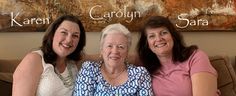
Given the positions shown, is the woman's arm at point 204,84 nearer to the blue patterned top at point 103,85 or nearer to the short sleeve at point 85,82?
the blue patterned top at point 103,85

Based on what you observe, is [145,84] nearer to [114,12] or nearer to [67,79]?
[67,79]

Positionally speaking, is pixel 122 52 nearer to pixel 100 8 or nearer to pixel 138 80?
pixel 138 80

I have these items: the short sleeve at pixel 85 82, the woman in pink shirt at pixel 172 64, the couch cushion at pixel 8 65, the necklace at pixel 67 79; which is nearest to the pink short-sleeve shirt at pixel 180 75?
the woman in pink shirt at pixel 172 64

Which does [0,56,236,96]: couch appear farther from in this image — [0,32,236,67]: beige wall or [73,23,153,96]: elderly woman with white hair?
[73,23,153,96]: elderly woman with white hair

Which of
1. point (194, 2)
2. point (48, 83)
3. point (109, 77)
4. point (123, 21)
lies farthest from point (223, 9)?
point (48, 83)

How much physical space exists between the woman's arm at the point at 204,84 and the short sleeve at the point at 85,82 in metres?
0.61

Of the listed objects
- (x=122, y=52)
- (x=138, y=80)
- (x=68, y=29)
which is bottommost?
(x=138, y=80)

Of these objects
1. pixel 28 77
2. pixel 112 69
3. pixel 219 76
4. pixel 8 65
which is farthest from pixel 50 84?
pixel 219 76

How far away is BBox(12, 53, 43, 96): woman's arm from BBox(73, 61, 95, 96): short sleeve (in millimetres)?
238

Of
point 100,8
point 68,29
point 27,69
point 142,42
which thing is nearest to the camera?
point 27,69

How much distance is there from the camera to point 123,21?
2.87 metres

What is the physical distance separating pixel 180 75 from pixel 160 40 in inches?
10.0

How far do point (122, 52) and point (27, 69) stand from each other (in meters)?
0.56

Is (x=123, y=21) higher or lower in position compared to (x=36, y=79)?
higher
